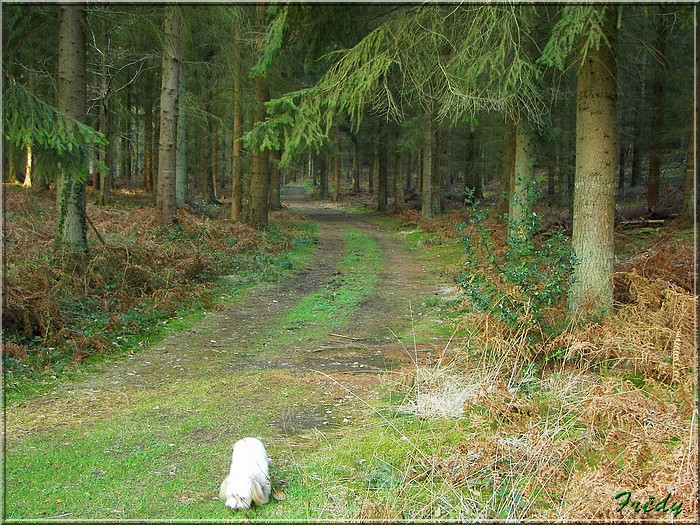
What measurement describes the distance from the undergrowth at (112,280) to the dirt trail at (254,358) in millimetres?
530

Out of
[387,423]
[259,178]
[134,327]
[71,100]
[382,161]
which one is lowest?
[387,423]

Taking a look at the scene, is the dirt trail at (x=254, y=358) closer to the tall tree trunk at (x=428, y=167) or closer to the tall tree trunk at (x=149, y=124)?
the tall tree trunk at (x=428, y=167)

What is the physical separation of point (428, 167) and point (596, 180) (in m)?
17.3

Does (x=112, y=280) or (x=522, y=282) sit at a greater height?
(x=522, y=282)

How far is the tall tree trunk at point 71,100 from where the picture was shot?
9.23m

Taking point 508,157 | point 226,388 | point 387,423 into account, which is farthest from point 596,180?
point 508,157

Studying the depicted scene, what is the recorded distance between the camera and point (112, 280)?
9.31 metres

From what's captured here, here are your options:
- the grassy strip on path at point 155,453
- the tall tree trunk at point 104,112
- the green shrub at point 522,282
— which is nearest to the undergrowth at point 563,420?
the green shrub at point 522,282

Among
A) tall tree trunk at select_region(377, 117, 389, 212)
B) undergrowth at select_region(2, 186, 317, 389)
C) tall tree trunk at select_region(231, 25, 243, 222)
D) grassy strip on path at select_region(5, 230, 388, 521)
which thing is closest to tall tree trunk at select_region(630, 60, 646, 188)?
tall tree trunk at select_region(377, 117, 389, 212)

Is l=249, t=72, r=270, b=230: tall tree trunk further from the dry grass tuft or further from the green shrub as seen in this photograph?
the dry grass tuft

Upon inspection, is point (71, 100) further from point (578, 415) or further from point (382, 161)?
point (382, 161)

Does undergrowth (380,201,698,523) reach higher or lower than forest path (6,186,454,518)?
higher

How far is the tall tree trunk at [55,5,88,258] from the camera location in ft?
30.3

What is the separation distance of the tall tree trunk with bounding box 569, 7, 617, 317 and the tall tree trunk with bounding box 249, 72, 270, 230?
39.8 ft
